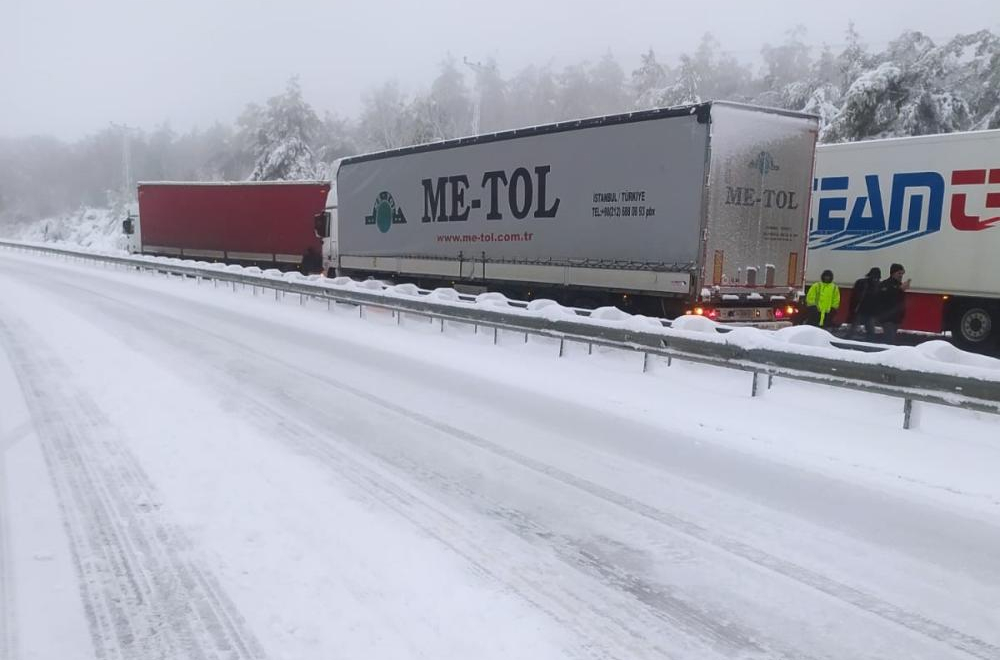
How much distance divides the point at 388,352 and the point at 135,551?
6.90 meters

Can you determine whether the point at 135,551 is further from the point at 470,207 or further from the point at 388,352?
the point at 470,207

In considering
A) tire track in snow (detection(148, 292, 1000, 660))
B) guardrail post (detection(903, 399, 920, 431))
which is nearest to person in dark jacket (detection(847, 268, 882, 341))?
guardrail post (detection(903, 399, 920, 431))

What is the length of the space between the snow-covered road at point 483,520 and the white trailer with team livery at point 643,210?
118 inches

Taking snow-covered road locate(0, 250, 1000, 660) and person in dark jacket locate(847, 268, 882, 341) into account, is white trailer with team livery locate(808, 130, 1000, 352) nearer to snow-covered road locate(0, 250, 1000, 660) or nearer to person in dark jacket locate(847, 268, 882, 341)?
person in dark jacket locate(847, 268, 882, 341)

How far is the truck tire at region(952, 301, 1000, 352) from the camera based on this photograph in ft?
41.4

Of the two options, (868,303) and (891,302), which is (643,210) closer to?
(868,303)

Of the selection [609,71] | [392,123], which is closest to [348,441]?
[392,123]

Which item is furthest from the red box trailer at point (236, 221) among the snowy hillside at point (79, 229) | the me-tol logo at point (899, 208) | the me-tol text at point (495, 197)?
the snowy hillside at point (79, 229)

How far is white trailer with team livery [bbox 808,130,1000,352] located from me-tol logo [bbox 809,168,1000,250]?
2cm

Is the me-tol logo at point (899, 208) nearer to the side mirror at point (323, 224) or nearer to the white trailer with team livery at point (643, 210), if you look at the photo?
the white trailer with team livery at point (643, 210)

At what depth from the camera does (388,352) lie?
1058 centimetres

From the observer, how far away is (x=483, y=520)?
4.24m

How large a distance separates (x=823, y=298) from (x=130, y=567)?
11951 millimetres

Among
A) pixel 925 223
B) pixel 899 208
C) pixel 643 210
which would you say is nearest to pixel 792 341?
pixel 643 210
